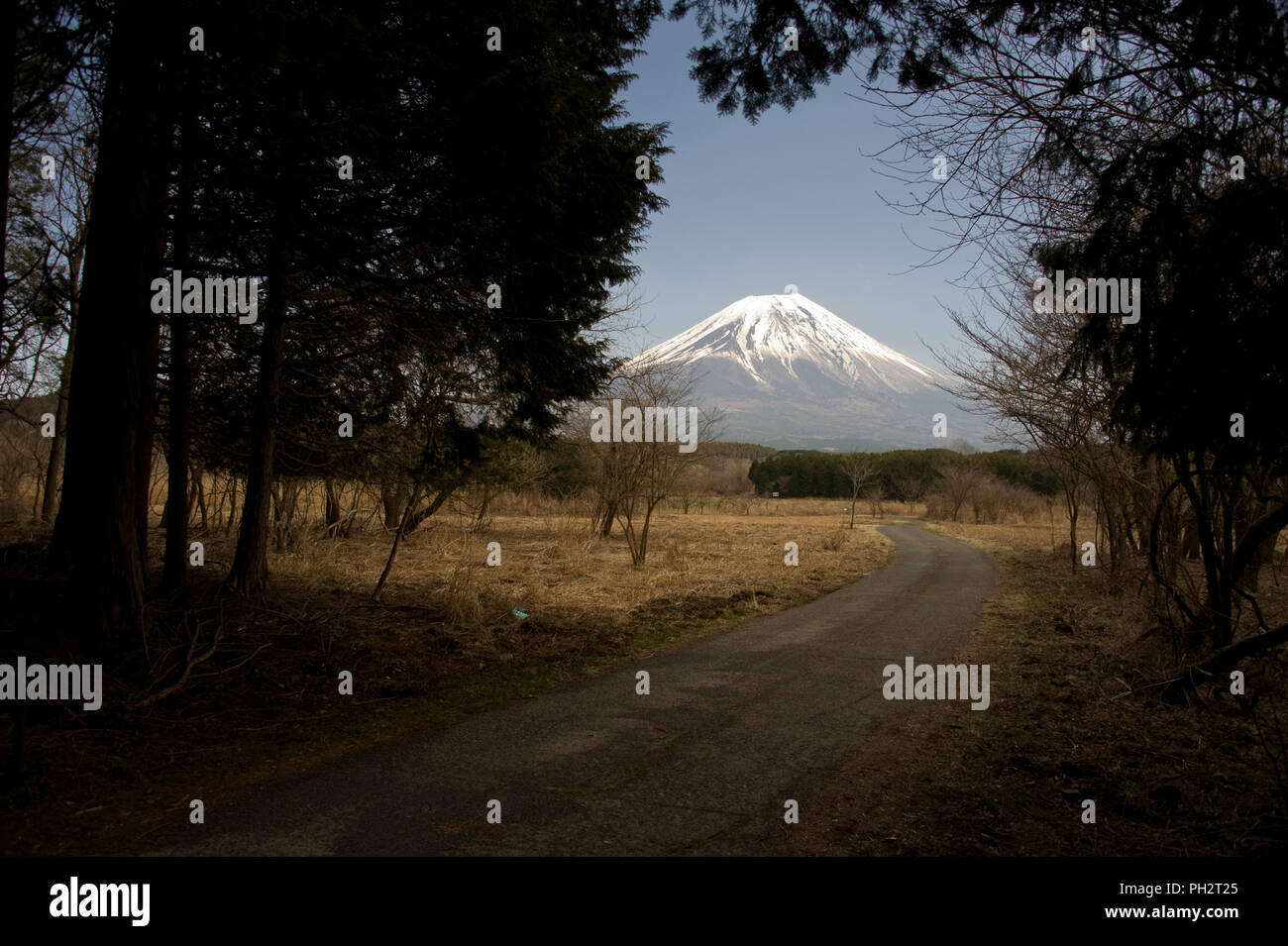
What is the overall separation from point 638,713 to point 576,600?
19.9 feet

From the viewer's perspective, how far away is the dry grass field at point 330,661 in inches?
182

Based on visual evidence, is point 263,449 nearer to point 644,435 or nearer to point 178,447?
point 178,447

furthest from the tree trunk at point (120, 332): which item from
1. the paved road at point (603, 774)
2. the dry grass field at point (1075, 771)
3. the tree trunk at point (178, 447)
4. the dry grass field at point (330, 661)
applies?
the dry grass field at point (1075, 771)

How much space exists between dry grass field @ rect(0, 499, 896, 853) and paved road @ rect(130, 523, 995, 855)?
20.0 inches

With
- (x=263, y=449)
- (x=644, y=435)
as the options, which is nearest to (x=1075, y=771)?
(x=263, y=449)

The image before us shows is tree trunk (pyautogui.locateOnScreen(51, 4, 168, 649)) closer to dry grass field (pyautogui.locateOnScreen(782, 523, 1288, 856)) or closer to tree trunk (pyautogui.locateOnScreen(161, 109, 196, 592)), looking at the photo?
tree trunk (pyautogui.locateOnScreen(161, 109, 196, 592))

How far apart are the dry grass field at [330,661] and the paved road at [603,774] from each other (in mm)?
509

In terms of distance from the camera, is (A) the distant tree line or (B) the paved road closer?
(B) the paved road

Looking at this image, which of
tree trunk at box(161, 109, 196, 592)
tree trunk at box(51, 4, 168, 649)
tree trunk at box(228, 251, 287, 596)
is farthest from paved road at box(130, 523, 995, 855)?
tree trunk at box(161, 109, 196, 592)

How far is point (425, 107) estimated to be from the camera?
6738mm

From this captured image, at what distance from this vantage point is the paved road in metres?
4.00

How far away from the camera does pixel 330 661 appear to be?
7465 mm

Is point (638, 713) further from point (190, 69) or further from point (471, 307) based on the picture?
point (190, 69)
